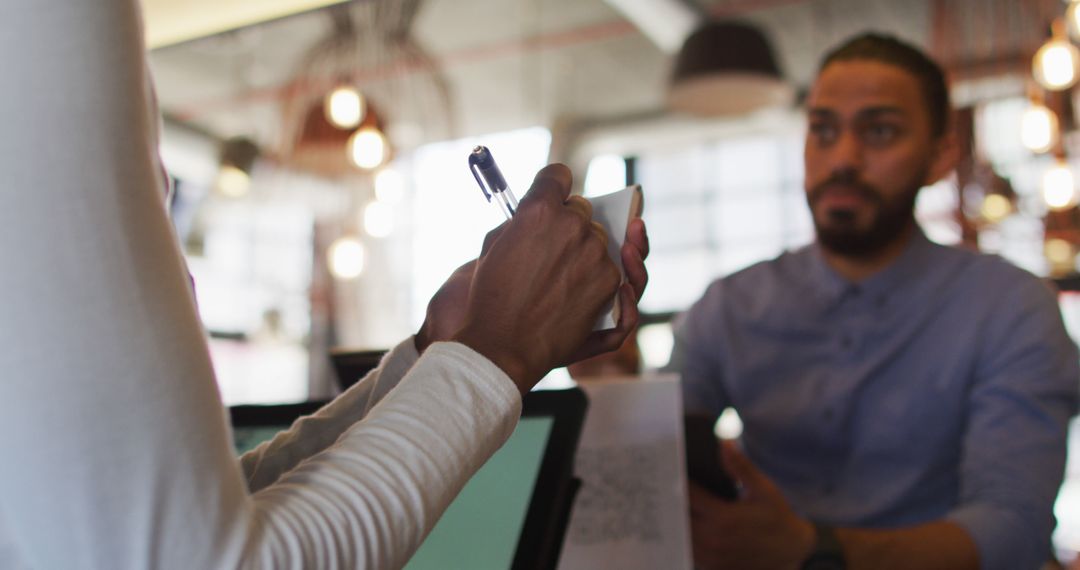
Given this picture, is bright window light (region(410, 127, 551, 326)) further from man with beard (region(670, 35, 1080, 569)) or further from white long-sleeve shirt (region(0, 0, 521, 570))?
white long-sleeve shirt (region(0, 0, 521, 570))

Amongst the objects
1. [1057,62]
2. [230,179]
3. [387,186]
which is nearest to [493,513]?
[1057,62]

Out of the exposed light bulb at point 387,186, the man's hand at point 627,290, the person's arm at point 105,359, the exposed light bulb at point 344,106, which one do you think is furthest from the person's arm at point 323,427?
the exposed light bulb at point 387,186

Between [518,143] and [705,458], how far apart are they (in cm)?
667

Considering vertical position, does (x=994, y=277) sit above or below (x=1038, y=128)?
below

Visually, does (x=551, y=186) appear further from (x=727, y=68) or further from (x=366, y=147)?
(x=727, y=68)

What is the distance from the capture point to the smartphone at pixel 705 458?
92cm

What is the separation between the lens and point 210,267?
8.19 metres

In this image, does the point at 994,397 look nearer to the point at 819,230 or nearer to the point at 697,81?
the point at 819,230

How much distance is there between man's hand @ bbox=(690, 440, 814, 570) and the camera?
958 mm

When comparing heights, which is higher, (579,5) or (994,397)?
(579,5)

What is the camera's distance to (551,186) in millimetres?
542

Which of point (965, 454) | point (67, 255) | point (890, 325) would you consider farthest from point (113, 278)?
point (890, 325)

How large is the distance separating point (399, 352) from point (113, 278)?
324mm

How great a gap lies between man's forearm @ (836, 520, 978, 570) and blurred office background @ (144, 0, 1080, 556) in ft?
8.42
